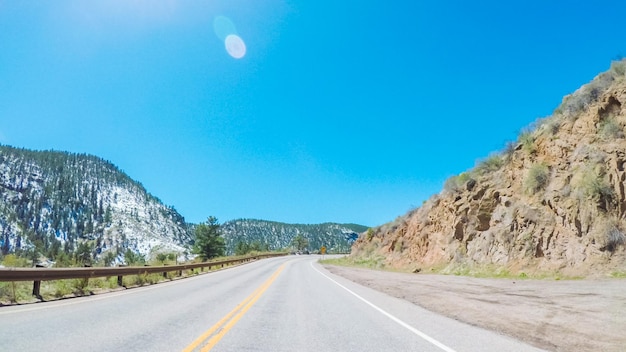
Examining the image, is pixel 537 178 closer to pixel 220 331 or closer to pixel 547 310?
pixel 547 310

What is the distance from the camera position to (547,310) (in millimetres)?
9680

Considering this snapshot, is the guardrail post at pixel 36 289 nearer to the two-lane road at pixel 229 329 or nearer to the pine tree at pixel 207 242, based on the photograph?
the two-lane road at pixel 229 329

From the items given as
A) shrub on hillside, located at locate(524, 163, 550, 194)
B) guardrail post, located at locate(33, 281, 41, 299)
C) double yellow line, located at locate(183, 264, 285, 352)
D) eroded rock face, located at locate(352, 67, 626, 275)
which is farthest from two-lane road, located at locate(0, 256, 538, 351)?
shrub on hillside, located at locate(524, 163, 550, 194)

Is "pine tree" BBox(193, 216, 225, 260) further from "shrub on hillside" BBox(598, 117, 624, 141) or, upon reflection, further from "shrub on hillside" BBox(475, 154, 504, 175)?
"shrub on hillside" BBox(598, 117, 624, 141)

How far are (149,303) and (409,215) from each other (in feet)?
132

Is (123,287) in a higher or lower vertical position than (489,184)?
lower

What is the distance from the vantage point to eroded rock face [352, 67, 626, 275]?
17203mm

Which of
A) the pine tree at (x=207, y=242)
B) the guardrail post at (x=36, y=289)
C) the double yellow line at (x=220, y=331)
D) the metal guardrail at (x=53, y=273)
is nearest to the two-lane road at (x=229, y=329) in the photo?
the double yellow line at (x=220, y=331)

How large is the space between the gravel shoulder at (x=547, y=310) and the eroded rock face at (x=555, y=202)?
128 inches

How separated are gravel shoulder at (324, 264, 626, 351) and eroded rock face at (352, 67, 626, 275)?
324cm

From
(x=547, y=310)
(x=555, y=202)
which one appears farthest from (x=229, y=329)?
(x=555, y=202)

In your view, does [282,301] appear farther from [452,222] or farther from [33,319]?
[452,222]

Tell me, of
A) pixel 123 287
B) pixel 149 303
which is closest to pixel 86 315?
pixel 149 303

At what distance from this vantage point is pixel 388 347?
6.16m
